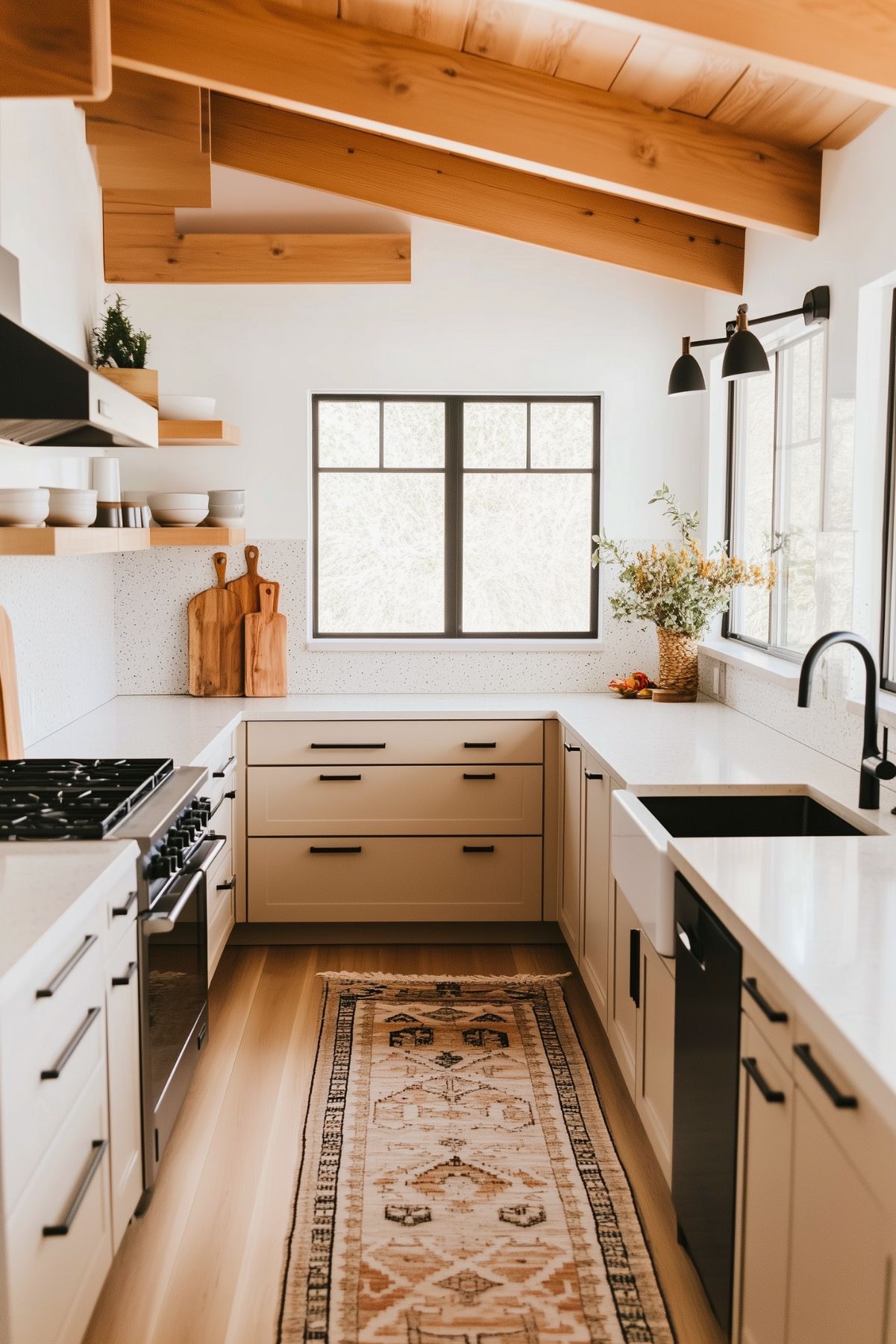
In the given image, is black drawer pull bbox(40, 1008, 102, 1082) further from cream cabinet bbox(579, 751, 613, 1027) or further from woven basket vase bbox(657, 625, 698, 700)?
woven basket vase bbox(657, 625, 698, 700)

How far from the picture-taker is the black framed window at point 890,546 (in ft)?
9.62

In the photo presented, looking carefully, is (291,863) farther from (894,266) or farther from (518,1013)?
(894,266)

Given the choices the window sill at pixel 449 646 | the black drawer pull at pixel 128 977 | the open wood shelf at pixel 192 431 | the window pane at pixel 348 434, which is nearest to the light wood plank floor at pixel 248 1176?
the black drawer pull at pixel 128 977

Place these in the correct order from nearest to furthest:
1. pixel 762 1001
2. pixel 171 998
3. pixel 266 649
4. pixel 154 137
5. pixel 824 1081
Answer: pixel 824 1081, pixel 762 1001, pixel 171 998, pixel 154 137, pixel 266 649

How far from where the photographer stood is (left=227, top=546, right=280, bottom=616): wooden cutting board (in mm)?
4562

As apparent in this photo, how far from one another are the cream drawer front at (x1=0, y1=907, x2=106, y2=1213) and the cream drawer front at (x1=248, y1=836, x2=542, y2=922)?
2.01 m

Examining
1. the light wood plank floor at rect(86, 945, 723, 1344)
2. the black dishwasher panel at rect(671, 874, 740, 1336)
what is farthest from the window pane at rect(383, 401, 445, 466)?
the black dishwasher panel at rect(671, 874, 740, 1336)

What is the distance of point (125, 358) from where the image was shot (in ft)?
12.9

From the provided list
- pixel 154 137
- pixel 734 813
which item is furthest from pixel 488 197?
pixel 734 813

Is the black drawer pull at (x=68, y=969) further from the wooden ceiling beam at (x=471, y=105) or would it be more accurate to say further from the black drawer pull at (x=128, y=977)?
the wooden ceiling beam at (x=471, y=105)

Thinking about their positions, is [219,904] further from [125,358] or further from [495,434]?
[495,434]

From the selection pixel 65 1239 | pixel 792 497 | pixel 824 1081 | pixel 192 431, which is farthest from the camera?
pixel 192 431

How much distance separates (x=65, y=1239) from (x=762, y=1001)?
119 centimetres

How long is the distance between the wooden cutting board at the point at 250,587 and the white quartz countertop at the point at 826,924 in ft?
8.73
